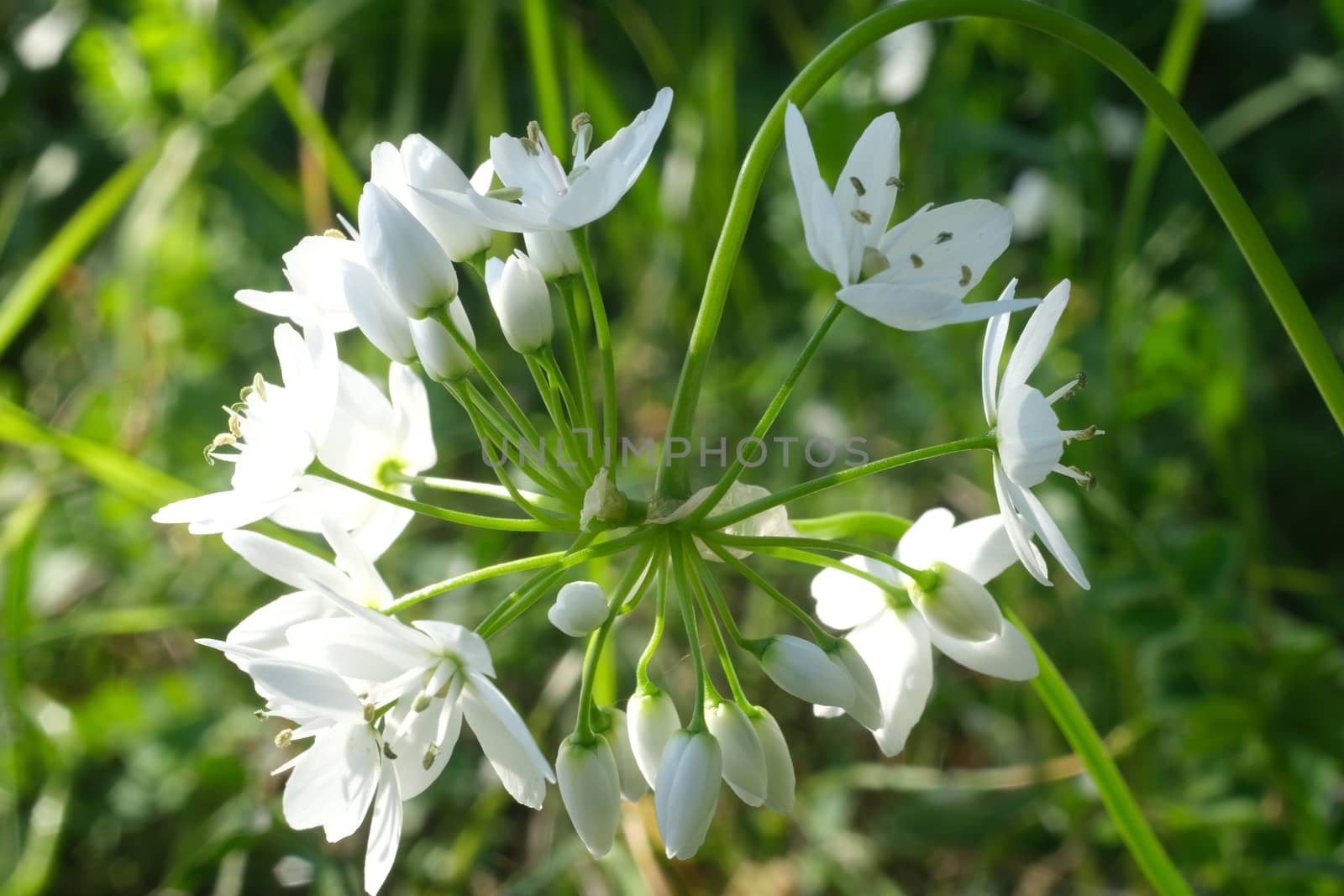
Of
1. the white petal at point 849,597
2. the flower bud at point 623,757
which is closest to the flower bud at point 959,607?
the white petal at point 849,597

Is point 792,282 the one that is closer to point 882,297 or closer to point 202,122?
point 202,122

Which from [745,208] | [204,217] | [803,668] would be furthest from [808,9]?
[803,668]

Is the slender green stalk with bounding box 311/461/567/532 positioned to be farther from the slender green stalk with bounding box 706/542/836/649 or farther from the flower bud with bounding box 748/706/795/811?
the flower bud with bounding box 748/706/795/811

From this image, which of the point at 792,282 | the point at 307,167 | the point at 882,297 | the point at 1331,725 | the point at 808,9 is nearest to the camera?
the point at 882,297

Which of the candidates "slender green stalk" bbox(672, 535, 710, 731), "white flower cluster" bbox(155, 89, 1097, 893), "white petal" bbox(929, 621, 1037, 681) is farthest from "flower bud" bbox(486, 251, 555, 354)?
"white petal" bbox(929, 621, 1037, 681)

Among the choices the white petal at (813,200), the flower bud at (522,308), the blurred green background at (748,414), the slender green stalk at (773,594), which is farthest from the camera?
the blurred green background at (748,414)

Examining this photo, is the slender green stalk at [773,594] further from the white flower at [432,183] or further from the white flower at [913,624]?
the white flower at [432,183]
